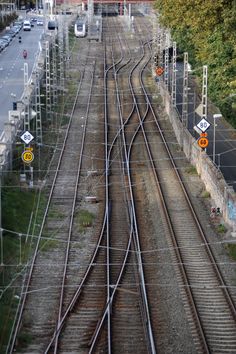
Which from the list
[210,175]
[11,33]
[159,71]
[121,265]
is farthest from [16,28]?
[121,265]

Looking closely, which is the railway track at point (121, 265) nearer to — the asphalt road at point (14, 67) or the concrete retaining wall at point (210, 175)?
the concrete retaining wall at point (210, 175)

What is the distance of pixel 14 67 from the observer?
230 feet

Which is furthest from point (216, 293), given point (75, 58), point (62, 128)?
point (75, 58)

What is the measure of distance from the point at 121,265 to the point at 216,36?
66.6 feet

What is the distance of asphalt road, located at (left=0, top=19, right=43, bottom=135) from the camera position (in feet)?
163

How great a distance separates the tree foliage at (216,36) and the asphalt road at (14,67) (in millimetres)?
8933

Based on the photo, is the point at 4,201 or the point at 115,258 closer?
the point at 115,258

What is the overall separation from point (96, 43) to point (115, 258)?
70390 millimetres

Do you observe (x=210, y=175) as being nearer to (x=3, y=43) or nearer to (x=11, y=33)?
(x=3, y=43)

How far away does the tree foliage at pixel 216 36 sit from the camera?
29.0 m

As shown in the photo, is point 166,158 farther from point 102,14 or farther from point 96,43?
point 102,14

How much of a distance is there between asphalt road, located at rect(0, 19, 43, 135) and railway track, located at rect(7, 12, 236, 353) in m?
6.41

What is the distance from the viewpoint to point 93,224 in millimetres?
25516

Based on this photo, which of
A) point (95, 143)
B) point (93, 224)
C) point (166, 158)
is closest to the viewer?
point (93, 224)
